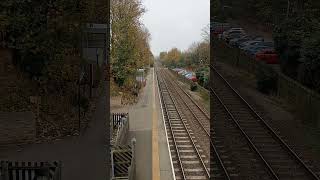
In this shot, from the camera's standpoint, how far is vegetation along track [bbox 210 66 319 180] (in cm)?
1068

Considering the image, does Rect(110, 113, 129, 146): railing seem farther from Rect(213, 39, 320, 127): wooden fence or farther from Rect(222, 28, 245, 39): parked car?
Rect(222, 28, 245, 39): parked car

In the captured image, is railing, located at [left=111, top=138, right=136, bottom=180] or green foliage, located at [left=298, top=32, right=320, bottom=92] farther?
green foliage, located at [left=298, top=32, right=320, bottom=92]

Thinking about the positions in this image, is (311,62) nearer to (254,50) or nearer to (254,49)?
(254,50)

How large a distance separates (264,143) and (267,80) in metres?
8.11

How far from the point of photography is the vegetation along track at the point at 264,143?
10.7 metres

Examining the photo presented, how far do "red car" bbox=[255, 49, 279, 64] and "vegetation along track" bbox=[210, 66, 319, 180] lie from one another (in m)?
2.34

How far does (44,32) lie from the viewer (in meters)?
14.1

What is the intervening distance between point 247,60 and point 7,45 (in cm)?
1698

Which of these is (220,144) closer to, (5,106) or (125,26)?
(5,106)

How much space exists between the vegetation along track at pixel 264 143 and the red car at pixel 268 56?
234cm

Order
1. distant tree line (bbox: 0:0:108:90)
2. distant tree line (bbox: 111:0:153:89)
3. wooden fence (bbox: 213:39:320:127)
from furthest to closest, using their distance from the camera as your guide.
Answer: distant tree line (bbox: 111:0:153:89) → wooden fence (bbox: 213:39:320:127) → distant tree line (bbox: 0:0:108:90)

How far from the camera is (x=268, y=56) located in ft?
73.4

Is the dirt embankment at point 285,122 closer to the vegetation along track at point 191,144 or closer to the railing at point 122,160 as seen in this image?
the vegetation along track at point 191,144

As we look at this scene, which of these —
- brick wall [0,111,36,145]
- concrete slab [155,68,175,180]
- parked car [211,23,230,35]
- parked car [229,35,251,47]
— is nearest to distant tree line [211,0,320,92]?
parked car [229,35,251,47]
